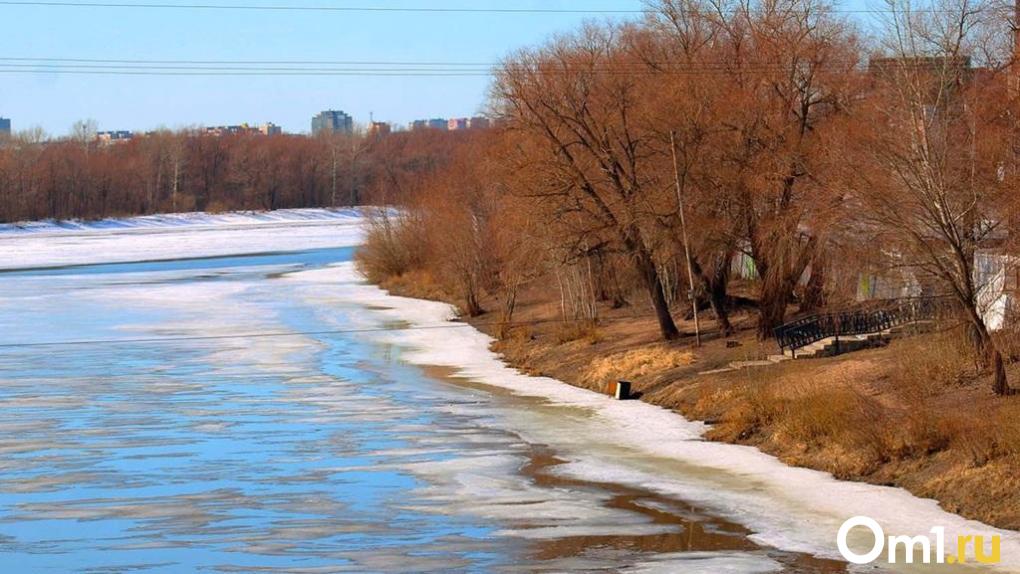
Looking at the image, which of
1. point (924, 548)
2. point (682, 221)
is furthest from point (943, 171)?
point (682, 221)

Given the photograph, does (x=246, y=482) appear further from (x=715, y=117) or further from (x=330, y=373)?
(x=715, y=117)

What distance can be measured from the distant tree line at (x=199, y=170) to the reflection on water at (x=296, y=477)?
338ft

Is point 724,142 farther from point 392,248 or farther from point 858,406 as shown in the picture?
point 392,248

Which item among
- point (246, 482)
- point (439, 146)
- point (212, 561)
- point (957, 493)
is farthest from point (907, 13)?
point (439, 146)

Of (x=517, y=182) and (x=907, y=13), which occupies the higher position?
(x=907, y=13)

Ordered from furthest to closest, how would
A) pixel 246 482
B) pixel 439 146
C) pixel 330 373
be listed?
pixel 439 146 → pixel 330 373 → pixel 246 482

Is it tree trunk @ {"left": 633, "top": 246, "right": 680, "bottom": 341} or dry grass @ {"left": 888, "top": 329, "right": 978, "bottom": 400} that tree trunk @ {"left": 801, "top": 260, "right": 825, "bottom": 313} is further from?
dry grass @ {"left": 888, "top": 329, "right": 978, "bottom": 400}

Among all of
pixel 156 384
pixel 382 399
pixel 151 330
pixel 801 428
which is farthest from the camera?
pixel 151 330

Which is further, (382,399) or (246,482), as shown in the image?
(382,399)

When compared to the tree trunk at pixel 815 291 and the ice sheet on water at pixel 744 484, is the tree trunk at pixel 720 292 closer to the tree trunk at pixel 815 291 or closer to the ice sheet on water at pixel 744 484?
the tree trunk at pixel 815 291

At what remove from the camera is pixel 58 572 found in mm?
17531

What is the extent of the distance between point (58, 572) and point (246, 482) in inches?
249

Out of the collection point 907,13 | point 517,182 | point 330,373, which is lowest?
point 330,373

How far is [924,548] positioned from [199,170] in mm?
159041
